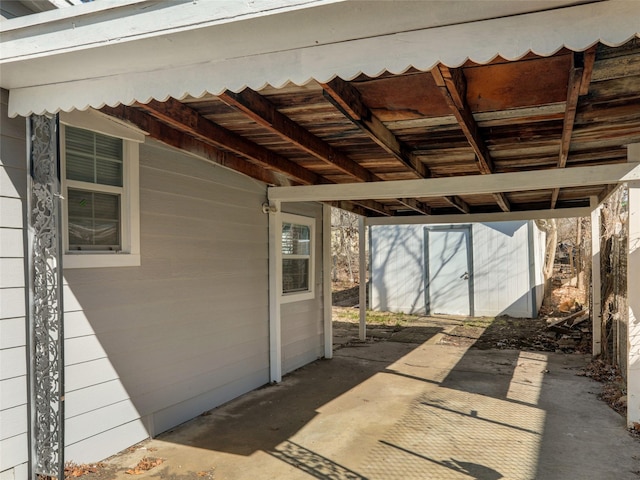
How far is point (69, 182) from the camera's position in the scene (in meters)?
3.21

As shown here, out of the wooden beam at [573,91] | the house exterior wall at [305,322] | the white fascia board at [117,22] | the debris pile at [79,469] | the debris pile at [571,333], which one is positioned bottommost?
the debris pile at [571,333]

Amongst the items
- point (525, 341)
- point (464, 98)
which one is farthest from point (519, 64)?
point (525, 341)

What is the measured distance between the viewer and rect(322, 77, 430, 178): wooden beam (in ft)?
8.47

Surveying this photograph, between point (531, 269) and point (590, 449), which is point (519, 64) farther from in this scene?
point (531, 269)

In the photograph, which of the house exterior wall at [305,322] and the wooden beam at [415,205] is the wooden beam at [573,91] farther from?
the house exterior wall at [305,322]

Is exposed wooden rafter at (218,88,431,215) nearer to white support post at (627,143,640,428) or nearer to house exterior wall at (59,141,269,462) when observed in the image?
house exterior wall at (59,141,269,462)

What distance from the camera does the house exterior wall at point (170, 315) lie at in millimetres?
3297

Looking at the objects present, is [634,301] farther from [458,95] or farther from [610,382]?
[458,95]

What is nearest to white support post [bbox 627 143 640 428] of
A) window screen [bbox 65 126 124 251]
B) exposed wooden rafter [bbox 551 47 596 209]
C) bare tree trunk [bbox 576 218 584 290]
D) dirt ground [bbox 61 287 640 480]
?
dirt ground [bbox 61 287 640 480]

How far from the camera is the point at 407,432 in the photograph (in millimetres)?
4094

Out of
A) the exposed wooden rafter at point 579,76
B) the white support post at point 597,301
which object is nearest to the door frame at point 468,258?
the white support post at point 597,301

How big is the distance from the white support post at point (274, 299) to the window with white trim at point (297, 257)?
0.36 m

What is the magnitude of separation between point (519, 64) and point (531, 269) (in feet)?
32.2

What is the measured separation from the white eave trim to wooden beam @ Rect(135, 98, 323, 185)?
519mm
